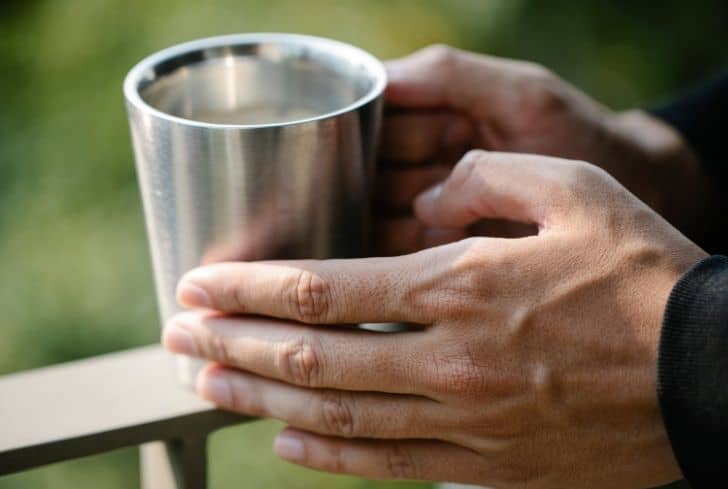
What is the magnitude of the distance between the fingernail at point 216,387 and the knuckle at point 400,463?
0.13 metres

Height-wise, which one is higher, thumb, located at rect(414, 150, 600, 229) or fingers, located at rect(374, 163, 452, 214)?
thumb, located at rect(414, 150, 600, 229)

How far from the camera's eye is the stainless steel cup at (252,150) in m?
0.57

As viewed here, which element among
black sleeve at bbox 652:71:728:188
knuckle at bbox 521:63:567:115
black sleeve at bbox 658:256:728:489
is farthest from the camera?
black sleeve at bbox 652:71:728:188

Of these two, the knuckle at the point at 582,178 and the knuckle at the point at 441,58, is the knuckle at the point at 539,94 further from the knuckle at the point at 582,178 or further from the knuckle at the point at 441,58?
the knuckle at the point at 582,178

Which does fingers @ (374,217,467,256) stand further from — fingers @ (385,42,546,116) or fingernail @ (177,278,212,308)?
fingernail @ (177,278,212,308)

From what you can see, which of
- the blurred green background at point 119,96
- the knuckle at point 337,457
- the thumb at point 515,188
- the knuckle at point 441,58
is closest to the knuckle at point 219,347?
the knuckle at point 337,457

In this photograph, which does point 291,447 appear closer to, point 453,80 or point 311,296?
point 311,296

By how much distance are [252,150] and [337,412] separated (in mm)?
206

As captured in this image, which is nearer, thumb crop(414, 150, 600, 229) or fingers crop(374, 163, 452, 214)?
thumb crop(414, 150, 600, 229)

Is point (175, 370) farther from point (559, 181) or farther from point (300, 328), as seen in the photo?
point (559, 181)

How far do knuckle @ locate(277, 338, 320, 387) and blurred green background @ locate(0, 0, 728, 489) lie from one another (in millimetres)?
984

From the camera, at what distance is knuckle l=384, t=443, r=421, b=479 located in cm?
64

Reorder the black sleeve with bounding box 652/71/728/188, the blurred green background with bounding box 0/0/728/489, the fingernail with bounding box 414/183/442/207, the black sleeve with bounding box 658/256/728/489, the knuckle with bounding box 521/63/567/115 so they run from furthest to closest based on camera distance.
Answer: the blurred green background with bounding box 0/0/728/489 → the black sleeve with bounding box 652/71/728/188 → the knuckle with bounding box 521/63/567/115 → the fingernail with bounding box 414/183/442/207 → the black sleeve with bounding box 658/256/728/489

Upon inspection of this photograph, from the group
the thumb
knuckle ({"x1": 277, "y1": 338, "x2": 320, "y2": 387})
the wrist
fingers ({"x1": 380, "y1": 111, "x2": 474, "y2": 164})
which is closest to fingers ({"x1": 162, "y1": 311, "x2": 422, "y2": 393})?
knuckle ({"x1": 277, "y1": 338, "x2": 320, "y2": 387})
